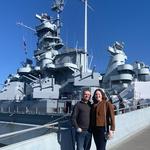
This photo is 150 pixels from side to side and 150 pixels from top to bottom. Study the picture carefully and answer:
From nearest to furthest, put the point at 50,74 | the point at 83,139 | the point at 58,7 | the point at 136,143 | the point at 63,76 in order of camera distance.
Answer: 1. the point at 83,139
2. the point at 136,143
3. the point at 63,76
4. the point at 50,74
5. the point at 58,7

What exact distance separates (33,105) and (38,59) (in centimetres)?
2372

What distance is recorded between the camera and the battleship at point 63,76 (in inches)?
1857

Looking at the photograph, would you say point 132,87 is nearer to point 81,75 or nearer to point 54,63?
point 81,75

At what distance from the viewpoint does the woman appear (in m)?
6.23

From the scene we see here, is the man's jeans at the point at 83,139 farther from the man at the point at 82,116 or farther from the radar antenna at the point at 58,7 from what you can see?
the radar antenna at the point at 58,7

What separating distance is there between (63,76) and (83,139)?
48.5m

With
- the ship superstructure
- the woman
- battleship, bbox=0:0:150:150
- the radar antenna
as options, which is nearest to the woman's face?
the woman

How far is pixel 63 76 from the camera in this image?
5491 cm

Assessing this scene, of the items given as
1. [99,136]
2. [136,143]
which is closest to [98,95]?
[99,136]

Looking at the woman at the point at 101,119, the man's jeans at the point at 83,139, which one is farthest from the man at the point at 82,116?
the woman at the point at 101,119

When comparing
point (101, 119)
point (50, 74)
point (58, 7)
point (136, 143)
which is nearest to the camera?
point (101, 119)

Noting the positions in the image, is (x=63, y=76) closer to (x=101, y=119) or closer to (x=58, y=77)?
(x=58, y=77)

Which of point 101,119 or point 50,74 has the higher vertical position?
point 50,74

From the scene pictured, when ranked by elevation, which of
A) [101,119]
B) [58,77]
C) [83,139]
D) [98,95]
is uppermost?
[58,77]
